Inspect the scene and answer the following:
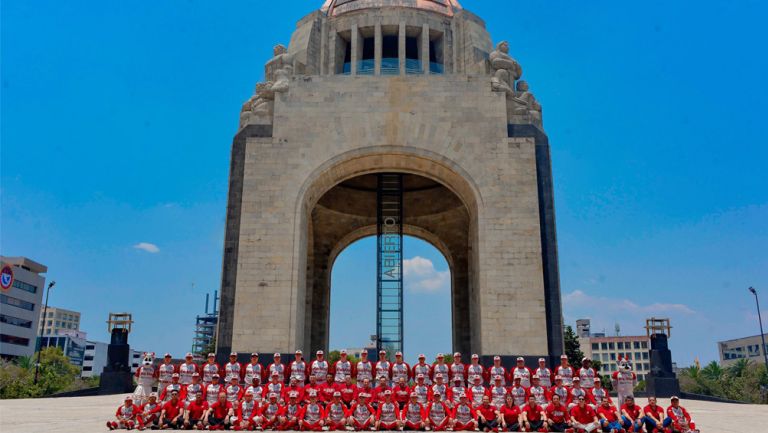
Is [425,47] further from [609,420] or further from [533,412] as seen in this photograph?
[609,420]

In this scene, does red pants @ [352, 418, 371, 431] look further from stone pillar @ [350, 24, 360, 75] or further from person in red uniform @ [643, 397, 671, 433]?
stone pillar @ [350, 24, 360, 75]

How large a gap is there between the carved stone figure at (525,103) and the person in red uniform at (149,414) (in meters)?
13.5

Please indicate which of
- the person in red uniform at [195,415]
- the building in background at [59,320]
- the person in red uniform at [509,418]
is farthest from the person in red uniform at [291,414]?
the building in background at [59,320]

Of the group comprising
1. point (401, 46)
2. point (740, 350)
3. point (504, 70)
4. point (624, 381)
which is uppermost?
point (401, 46)

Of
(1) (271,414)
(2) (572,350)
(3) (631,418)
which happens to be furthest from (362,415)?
(2) (572,350)

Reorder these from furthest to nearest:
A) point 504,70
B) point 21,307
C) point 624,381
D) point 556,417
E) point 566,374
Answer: point 21,307 < point 504,70 < point 566,374 < point 624,381 < point 556,417

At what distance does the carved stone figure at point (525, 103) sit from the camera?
19344 millimetres

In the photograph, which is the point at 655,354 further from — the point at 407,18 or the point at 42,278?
the point at 42,278

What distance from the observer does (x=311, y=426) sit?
1131 cm

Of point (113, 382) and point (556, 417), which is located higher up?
point (113, 382)

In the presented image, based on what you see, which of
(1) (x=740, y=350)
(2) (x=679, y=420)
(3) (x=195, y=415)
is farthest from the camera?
(1) (x=740, y=350)

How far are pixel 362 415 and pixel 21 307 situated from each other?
6467 centimetres

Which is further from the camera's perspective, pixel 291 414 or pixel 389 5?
pixel 389 5

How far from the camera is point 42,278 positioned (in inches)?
2707
